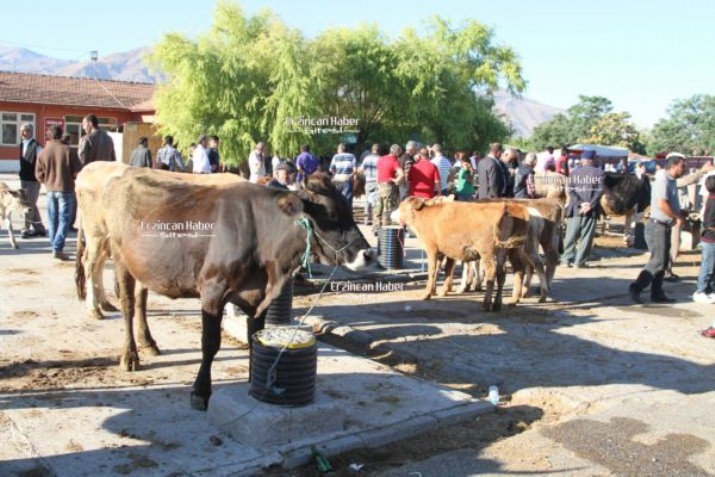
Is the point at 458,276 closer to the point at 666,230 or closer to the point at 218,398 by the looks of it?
the point at 666,230

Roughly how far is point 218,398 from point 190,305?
4.30 metres

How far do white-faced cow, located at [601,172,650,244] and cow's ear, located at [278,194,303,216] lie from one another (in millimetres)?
14256

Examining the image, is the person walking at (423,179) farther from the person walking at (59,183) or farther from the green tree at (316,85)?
the green tree at (316,85)

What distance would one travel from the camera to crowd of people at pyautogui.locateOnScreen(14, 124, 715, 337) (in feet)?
35.1

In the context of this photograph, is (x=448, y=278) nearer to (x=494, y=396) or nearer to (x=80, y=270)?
(x=494, y=396)

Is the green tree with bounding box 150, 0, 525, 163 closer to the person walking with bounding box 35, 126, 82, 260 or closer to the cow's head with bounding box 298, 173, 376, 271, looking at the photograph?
the person walking with bounding box 35, 126, 82, 260

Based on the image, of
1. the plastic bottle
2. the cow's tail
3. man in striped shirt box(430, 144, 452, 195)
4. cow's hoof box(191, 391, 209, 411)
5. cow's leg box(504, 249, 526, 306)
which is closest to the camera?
cow's hoof box(191, 391, 209, 411)

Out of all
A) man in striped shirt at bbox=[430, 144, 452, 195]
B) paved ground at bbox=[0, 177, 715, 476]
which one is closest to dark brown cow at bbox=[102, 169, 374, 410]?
paved ground at bbox=[0, 177, 715, 476]

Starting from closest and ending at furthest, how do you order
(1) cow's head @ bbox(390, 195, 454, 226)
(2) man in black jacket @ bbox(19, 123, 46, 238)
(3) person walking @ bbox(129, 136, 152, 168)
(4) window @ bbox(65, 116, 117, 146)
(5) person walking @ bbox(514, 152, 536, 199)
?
(1) cow's head @ bbox(390, 195, 454, 226), (2) man in black jacket @ bbox(19, 123, 46, 238), (5) person walking @ bbox(514, 152, 536, 199), (3) person walking @ bbox(129, 136, 152, 168), (4) window @ bbox(65, 116, 117, 146)

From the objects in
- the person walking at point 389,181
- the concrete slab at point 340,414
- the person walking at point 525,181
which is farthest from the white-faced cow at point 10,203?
the person walking at point 525,181

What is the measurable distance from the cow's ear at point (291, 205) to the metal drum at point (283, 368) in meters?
0.96

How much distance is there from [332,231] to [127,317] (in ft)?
7.70

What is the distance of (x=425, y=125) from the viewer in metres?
35.5


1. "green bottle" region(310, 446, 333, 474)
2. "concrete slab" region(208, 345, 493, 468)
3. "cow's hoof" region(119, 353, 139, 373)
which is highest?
"cow's hoof" region(119, 353, 139, 373)
